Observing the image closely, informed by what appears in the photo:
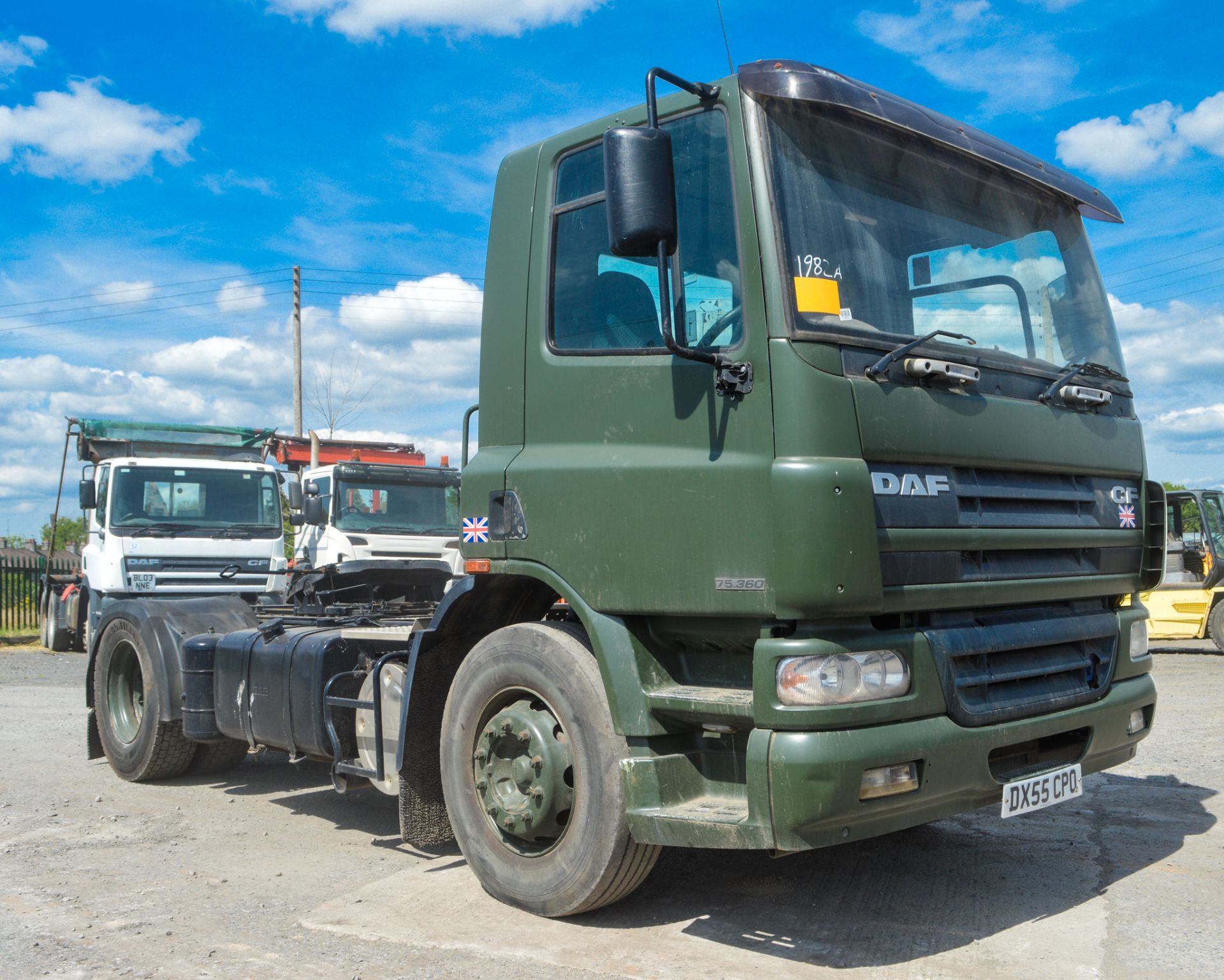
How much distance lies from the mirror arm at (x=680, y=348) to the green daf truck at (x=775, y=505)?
0.04ft

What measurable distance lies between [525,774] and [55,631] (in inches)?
674

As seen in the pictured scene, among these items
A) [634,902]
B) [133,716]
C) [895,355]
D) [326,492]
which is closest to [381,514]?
[326,492]

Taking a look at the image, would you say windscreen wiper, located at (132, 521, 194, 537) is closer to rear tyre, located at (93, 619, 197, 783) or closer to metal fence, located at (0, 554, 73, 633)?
rear tyre, located at (93, 619, 197, 783)

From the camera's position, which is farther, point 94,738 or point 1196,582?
point 1196,582

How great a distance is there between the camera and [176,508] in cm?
1364

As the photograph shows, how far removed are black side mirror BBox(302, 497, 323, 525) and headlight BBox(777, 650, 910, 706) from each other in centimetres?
999

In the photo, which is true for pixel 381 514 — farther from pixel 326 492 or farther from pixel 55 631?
pixel 55 631

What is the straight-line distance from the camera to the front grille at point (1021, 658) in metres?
3.91

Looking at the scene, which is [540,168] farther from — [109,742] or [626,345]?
[109,742]

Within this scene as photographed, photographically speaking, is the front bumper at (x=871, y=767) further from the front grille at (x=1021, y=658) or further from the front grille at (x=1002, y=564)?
the front grille at (x=1002, y=564)

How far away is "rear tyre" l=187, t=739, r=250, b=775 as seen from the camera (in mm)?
7625

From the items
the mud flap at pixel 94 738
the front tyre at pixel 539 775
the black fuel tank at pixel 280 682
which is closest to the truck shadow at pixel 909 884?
the front tyre at pixel 539 775

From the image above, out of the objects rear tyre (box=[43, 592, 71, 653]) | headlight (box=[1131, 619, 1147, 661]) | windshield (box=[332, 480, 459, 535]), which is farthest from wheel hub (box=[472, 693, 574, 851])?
rear tyre (box=[43, 592, 71, 653])

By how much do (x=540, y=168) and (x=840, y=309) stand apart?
1590 mm
